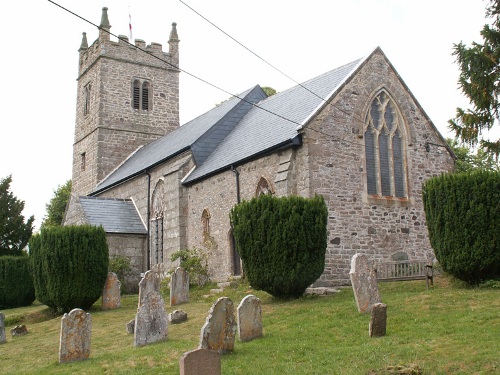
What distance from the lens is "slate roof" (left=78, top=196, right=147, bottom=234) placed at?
26.5 m

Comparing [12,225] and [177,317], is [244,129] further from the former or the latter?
[12,225]

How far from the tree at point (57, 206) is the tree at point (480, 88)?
3557 cm

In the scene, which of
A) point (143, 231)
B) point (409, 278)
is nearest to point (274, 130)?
point (409, 278)

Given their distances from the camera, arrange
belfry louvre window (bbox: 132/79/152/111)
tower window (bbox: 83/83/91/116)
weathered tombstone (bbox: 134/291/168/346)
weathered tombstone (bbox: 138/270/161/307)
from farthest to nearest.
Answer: tower window (bbox: 83/83/91/116)
belfry louvre window (bbox: 132/79/152/111)
weathered tombstone (bbox: 138/270/161/307)
weathered tombstone (bbox: 134/291/168/346)

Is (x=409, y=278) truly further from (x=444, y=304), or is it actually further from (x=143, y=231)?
(x=143, y=231)

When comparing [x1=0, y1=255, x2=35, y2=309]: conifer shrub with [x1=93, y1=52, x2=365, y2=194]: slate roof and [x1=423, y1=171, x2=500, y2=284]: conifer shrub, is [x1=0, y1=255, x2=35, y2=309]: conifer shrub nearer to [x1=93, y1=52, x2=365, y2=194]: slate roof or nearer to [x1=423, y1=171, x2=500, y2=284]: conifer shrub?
[x1=93, y1=52, x2=365, y2=194]: slate roof

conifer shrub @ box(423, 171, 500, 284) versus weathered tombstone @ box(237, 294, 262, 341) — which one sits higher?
conifer shrub @ box(423, 171, 500, 284)

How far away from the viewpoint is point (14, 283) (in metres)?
25.7

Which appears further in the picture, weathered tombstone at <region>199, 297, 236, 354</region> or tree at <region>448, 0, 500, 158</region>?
tree at <region>448, 0, 500, 158</region>

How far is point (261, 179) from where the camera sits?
66.3ft

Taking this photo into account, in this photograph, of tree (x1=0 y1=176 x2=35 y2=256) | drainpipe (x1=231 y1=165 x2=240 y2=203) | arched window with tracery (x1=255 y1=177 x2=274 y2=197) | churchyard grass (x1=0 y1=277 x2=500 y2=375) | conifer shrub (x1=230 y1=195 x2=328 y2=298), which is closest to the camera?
churchyard grass (x1=0 y1=277 x2=500 y2=375)

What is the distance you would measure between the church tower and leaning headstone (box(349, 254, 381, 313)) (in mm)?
24071

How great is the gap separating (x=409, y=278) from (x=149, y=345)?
783 centimetres

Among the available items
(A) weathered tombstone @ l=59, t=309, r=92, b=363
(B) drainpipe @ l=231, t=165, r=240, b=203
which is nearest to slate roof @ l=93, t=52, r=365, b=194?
(B) drainpipe @ l=231, t=165, r=240, b=203
